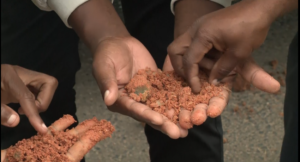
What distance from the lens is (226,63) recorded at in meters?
0.75

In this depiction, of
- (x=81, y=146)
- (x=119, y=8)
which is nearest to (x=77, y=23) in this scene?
(x=81, y=146)

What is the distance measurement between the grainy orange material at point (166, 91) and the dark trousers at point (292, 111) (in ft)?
0.49

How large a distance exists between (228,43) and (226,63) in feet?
0.15

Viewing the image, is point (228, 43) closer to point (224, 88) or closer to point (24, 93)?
point (224, 88)

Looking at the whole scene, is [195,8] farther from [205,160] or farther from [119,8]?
[119,8]

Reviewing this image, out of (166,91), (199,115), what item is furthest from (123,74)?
(199,115)

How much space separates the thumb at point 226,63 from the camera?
28.6 inches

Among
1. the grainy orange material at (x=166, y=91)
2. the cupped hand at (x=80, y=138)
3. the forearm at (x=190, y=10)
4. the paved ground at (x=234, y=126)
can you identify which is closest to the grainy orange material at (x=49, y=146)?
the cupped hand at (x=80, y=138)

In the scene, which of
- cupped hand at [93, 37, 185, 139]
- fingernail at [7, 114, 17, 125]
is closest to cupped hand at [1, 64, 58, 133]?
fingernail at [7, 114, 17, 125]

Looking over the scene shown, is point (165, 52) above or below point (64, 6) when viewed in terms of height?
below

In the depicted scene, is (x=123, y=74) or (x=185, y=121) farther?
(x=123, y=74)

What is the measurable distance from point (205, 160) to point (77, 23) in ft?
1.72

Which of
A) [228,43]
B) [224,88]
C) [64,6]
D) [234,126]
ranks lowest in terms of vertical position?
[234,126]

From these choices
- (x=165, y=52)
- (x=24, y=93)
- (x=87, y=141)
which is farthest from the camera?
(x=165, y=52)
